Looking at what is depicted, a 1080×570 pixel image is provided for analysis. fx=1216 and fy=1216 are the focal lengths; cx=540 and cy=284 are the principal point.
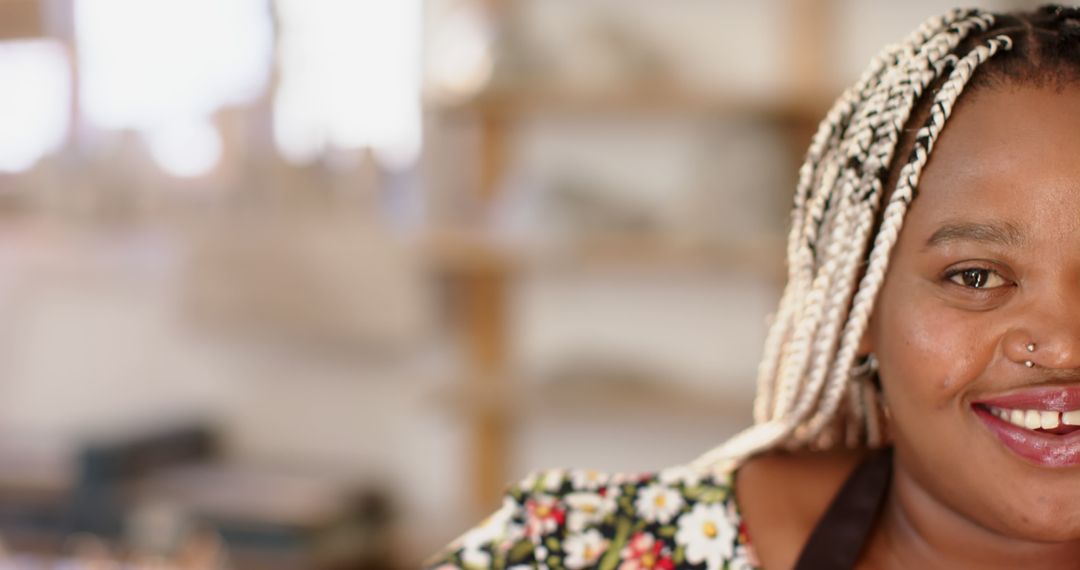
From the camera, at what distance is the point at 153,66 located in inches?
146

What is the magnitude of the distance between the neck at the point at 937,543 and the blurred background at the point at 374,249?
1.70m

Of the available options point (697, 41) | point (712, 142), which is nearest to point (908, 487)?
point (712, 142)

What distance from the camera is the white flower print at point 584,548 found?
108 cm

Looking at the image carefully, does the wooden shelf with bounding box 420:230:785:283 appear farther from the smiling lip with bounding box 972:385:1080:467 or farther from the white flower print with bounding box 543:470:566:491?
the smiling lip with bounding box 972:385:1080:467

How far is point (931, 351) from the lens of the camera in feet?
3.05

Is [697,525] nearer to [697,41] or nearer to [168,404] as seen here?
[697,41]

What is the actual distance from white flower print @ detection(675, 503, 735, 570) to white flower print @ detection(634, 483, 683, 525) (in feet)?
0.04

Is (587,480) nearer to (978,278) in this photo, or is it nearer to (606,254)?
(978,278)

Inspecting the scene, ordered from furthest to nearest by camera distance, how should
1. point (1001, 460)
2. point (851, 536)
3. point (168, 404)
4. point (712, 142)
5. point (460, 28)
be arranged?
point (168, 404)
point (460, 28)
point (712, 142)
point (851, 536)
point (1001, 460)

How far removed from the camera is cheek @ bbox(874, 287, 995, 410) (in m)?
0.91

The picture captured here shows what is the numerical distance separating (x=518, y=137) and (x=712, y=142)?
0.57 meters

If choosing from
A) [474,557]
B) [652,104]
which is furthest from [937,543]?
[652,104]

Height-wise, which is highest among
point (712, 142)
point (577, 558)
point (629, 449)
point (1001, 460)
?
point (712, 142)

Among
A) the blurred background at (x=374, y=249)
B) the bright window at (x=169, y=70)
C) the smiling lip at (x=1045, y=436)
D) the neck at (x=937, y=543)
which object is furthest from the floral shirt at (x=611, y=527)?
the bright window at (x=169, y=70)
